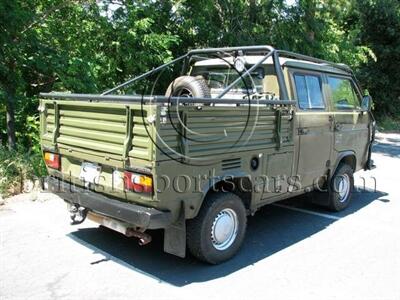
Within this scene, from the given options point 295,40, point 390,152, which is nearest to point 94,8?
point 295,40

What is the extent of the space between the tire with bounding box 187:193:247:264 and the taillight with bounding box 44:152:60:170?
162cm

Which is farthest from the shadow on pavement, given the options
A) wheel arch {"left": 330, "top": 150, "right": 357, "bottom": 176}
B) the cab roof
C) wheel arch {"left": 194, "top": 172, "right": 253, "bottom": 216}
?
the cab roof

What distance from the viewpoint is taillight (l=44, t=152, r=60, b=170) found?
492 cm

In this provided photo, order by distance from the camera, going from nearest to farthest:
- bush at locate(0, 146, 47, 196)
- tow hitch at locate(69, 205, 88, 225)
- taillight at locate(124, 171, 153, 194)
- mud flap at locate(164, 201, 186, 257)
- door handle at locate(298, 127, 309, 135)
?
taillight at locate(124, 171, 153, 194)
mud flap at locate(164, 201, 186, 257)
tow hitch at locate(69, 205, 88, 225)
door handle at locate(298, 127, 309, 135)
bush at locate(0, 146, 47, 196)

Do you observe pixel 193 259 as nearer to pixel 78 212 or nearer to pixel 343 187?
pixel 78 212

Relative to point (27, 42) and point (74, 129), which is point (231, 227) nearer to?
point (74, 129)

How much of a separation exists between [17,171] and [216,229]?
3891 mm

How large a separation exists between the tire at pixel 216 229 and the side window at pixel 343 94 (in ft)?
8.28

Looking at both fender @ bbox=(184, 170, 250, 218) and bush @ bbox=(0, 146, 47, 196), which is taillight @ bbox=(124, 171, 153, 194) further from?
bush @ bbox=(0, 146, 47, 196)

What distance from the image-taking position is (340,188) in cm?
666

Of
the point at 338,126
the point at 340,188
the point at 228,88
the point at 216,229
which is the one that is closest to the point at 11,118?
the point at 228,88

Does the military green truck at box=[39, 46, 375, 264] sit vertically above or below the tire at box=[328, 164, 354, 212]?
above

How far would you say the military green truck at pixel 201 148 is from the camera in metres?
3.92

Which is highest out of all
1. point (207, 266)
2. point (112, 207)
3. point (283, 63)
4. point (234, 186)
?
point (283, 63)
